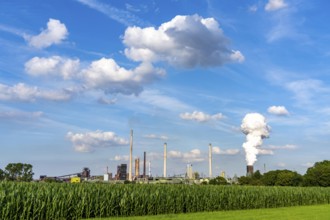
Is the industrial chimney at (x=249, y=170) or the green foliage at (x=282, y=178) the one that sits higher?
the industrial chimney at (x=249, y=170)

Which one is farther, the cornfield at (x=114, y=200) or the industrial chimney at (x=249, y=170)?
the industrial chimney at (x=249, y=170)

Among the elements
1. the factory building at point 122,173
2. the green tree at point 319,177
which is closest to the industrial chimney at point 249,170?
the green tree at point 319,177

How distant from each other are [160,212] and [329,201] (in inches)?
1359

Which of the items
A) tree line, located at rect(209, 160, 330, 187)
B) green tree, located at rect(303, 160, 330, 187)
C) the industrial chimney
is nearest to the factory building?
tree line, located at rect(209, 160, 330, 187)

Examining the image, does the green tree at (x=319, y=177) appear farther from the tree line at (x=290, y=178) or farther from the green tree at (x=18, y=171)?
the green tree at (x=18, y=171)

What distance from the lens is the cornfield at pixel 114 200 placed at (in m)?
22.5

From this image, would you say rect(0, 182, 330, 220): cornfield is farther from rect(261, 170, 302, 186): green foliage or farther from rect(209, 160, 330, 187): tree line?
rect(261, 170, 302, 186): green foliage

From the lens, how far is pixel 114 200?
2798 cm

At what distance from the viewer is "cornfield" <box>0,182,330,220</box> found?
22469 mm

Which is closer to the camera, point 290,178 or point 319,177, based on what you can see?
point 319,177

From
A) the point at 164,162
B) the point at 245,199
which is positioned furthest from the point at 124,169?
the point at 245,199

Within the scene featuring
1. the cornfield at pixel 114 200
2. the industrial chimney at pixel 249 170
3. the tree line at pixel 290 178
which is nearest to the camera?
the cornfield at pixel 114 200

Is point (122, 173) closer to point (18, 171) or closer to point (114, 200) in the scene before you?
point (18, 171)

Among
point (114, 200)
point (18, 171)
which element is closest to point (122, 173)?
point (18, 171)
